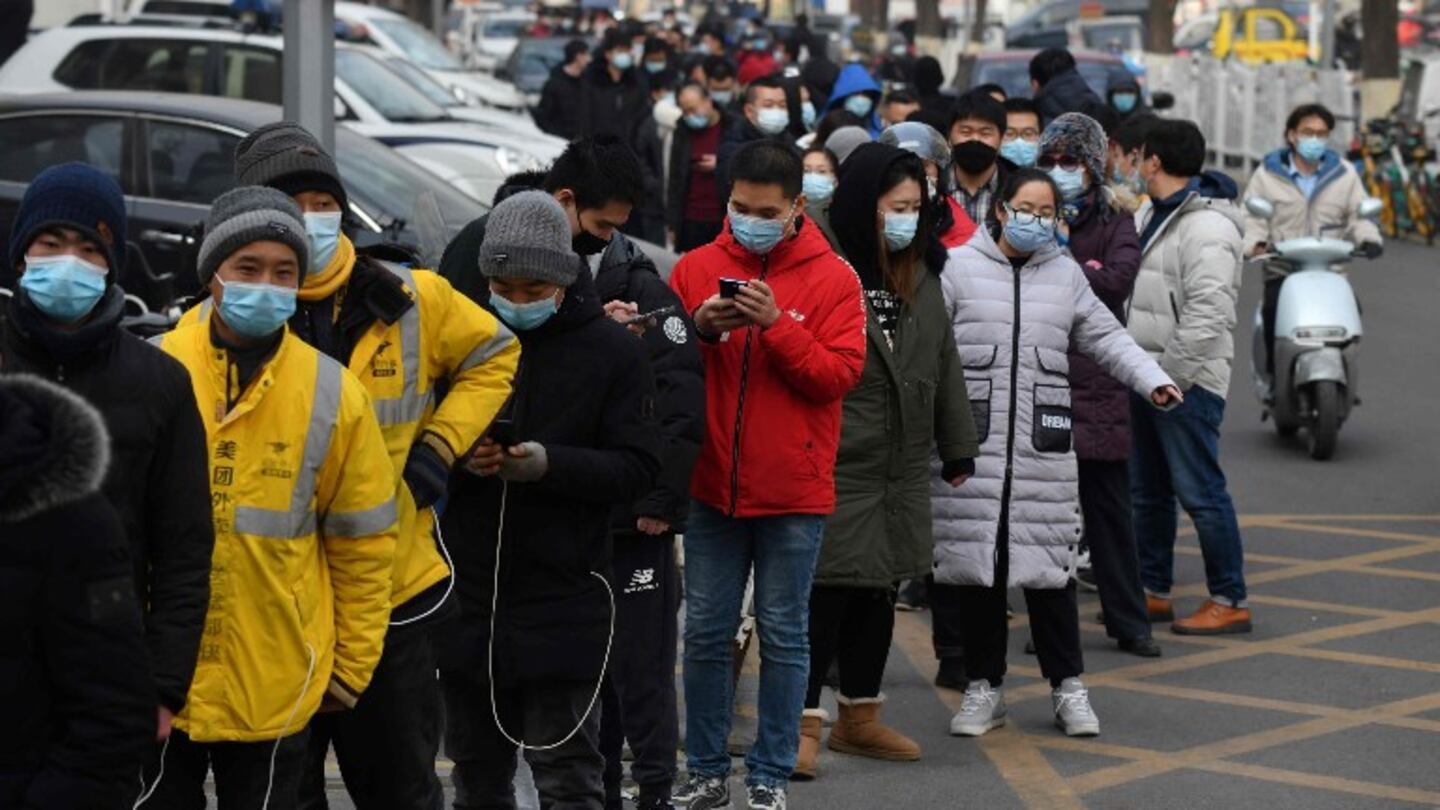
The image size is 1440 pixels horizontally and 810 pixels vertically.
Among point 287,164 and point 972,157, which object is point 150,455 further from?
point 972,157

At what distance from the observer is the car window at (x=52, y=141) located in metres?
13.4

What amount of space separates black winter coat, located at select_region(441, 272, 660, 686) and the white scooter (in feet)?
25.6

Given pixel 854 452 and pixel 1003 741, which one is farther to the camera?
pixel 1003 741

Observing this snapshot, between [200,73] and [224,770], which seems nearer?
[224,770]

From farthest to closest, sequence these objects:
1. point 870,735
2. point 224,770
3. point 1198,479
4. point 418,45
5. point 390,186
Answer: point 418,45, point 390,186, point 1198,479, point 870,735, point 224,770

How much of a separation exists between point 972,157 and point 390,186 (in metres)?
3.70

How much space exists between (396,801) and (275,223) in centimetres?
114

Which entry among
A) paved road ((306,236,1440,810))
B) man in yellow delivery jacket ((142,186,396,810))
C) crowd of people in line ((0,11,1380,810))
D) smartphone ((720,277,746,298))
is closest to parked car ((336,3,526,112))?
paved road ((306,236,1440,810))

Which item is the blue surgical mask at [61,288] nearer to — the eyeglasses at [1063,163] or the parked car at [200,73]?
the eyeglasses at [1063,163]

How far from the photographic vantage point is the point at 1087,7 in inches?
2158

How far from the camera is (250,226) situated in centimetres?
505

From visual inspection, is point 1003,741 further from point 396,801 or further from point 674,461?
point 396,801

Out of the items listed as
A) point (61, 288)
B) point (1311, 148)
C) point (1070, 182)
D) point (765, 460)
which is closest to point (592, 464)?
point (765, 460)

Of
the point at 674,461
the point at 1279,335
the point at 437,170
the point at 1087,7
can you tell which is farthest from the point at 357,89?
the point at 1087,7
